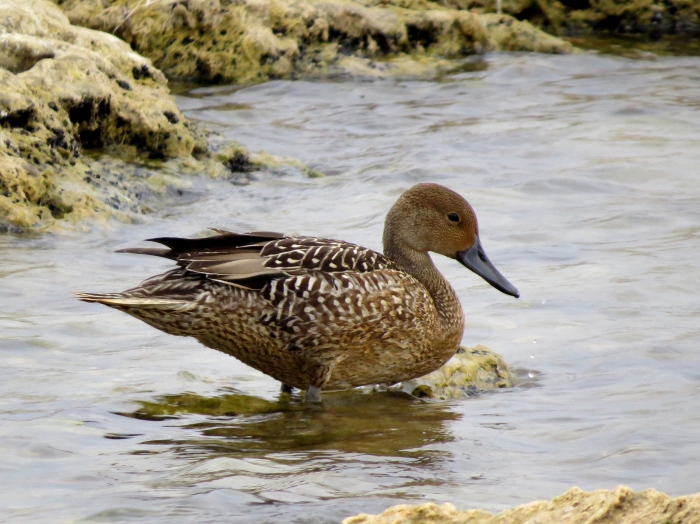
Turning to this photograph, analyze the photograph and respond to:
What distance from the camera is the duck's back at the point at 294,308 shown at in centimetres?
551

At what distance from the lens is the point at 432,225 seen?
642 cm

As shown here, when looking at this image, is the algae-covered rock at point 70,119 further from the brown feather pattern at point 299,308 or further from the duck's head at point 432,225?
the duck's head at point 432,225

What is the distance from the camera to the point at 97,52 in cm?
968

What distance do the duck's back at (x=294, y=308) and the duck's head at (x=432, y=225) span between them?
0.56 m

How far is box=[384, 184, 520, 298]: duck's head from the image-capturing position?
21.0 feet

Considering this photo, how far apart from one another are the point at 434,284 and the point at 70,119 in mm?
4058

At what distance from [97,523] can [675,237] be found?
581cm

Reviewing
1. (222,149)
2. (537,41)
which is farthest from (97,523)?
(537,41)

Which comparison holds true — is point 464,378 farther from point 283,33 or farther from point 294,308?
point 283,33

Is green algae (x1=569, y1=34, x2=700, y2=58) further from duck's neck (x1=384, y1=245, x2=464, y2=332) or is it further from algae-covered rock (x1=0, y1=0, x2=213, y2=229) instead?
duck's neck (x1=384, y1=245, x2=464, y2=332)

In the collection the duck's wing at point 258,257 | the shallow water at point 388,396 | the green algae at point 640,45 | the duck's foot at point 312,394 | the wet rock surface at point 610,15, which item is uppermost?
the wet rock surface at point 610,15

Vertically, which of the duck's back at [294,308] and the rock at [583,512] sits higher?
the rock at [583,512]

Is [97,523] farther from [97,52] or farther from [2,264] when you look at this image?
[97,52]

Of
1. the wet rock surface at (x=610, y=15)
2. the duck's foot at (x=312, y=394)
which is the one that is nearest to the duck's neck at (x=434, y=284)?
the duck's foot at (x=312, y=394)
